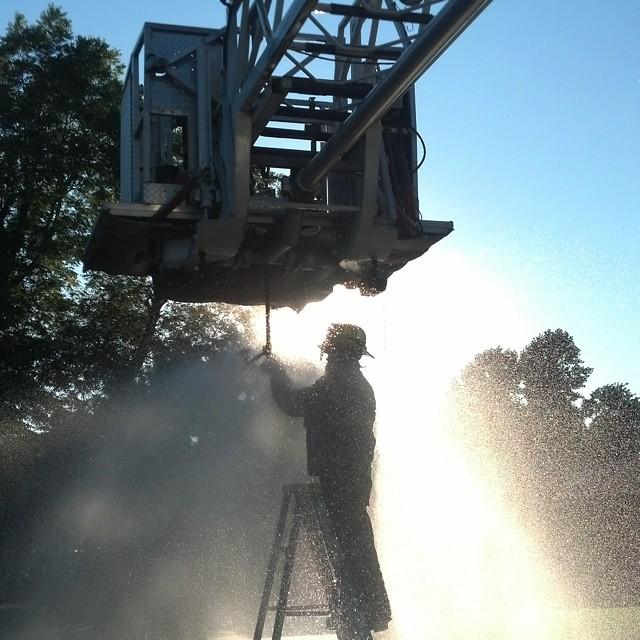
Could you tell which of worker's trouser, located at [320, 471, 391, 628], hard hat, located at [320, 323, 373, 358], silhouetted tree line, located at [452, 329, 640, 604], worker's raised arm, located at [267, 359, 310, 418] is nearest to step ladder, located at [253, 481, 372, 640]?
worker's trouser, located at [320, 471, 391, 628]

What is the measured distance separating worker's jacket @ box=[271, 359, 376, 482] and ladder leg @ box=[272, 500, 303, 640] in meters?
0.41

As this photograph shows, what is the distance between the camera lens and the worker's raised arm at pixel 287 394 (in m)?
6.06

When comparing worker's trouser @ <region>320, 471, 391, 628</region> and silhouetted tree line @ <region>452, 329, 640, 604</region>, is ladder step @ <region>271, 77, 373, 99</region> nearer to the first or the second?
worker's trouser @ <region>320, 471, 391, 628</region>

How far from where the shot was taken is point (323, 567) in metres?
5.76

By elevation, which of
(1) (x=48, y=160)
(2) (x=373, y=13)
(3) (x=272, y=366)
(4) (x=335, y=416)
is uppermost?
(1) (x=48, y=160)

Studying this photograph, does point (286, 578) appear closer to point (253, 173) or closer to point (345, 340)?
point (345, 340)

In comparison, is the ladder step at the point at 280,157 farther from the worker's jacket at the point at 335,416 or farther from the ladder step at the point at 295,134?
the worker's jacket at the point at 335,416

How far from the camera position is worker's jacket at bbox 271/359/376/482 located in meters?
6.07

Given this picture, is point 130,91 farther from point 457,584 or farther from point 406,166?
point 457,584

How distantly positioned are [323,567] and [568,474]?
1107 centimetres

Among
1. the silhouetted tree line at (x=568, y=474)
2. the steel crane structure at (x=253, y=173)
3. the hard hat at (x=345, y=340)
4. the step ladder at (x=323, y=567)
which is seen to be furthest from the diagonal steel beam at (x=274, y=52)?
the silhouetted tree line at (x=568, y=474)

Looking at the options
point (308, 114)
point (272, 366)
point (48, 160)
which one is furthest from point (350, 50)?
point (48, 160)

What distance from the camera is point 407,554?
9.45 meters

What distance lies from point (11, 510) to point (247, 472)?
418 cm
